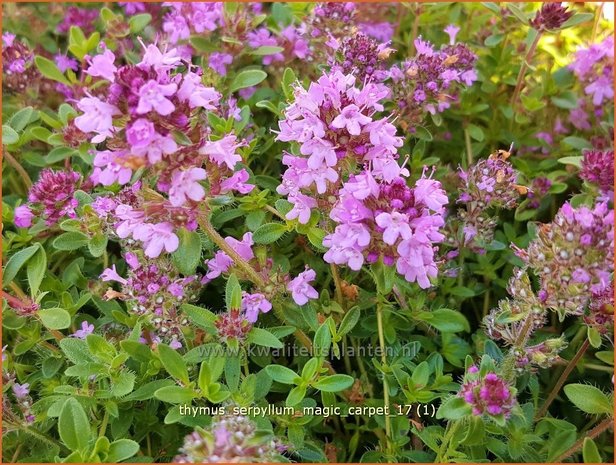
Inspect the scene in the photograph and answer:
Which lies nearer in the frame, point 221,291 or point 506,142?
point 221,291

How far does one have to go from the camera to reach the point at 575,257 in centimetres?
159

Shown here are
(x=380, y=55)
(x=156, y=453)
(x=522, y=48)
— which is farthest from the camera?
(x=522, y=48)

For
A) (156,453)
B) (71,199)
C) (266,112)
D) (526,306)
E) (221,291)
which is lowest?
(156,453)

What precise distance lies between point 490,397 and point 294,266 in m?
0.90

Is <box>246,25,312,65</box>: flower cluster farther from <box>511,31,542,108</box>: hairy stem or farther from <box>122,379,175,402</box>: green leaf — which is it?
<box>122,379,175,402</box>: green leaf

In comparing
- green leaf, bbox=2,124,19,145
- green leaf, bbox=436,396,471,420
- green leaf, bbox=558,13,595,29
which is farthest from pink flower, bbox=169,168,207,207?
green leaf, bbox=558,13,595,29

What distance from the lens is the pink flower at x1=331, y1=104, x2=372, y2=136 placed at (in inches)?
66.3

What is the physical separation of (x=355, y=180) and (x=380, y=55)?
717 millimetres

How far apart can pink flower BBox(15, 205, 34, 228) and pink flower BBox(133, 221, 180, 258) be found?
2.65 ft

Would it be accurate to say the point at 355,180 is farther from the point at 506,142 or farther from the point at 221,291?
the point at 506,142

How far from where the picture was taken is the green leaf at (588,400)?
1.82m

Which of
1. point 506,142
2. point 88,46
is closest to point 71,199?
point 88,46

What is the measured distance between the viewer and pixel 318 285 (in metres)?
2.29

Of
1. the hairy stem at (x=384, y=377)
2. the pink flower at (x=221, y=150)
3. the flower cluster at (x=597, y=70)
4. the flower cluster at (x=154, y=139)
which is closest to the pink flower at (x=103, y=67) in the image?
the flower cluster at (x=154, y=139)
